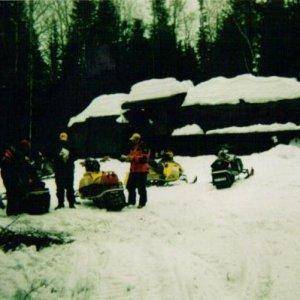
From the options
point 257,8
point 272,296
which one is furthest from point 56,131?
point 272,296

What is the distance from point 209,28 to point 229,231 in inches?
1840

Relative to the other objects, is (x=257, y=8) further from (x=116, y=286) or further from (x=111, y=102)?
(x=116, y=286)

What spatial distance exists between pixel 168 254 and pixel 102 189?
4635mm

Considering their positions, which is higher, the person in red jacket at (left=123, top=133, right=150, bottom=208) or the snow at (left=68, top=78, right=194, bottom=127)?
the snow at (left=68, top=78, right=194, bottom=127)

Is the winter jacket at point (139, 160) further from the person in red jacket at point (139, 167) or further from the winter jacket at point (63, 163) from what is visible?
the winter jacket at point (63, 163)

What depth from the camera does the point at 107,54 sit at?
42219mm

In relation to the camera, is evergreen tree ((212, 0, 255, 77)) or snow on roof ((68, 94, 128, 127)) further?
evergreen tree ((212, 0, 255, 77))

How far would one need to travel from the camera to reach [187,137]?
27.0 metres

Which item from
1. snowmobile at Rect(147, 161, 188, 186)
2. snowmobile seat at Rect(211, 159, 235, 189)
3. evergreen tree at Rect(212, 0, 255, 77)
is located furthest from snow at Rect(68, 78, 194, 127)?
snowmobile seat at Rect(211, 159, 235, 189)

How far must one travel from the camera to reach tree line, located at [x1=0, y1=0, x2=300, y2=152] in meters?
32.4

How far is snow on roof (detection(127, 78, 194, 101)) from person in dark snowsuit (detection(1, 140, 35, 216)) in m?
18.9

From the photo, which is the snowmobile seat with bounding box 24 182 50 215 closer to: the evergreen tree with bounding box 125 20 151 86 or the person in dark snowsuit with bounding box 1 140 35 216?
the person in dark snowsuit with bounding box 1 140 35 216

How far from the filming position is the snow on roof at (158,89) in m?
29.0

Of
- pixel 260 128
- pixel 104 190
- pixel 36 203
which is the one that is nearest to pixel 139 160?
pixel 104 190
